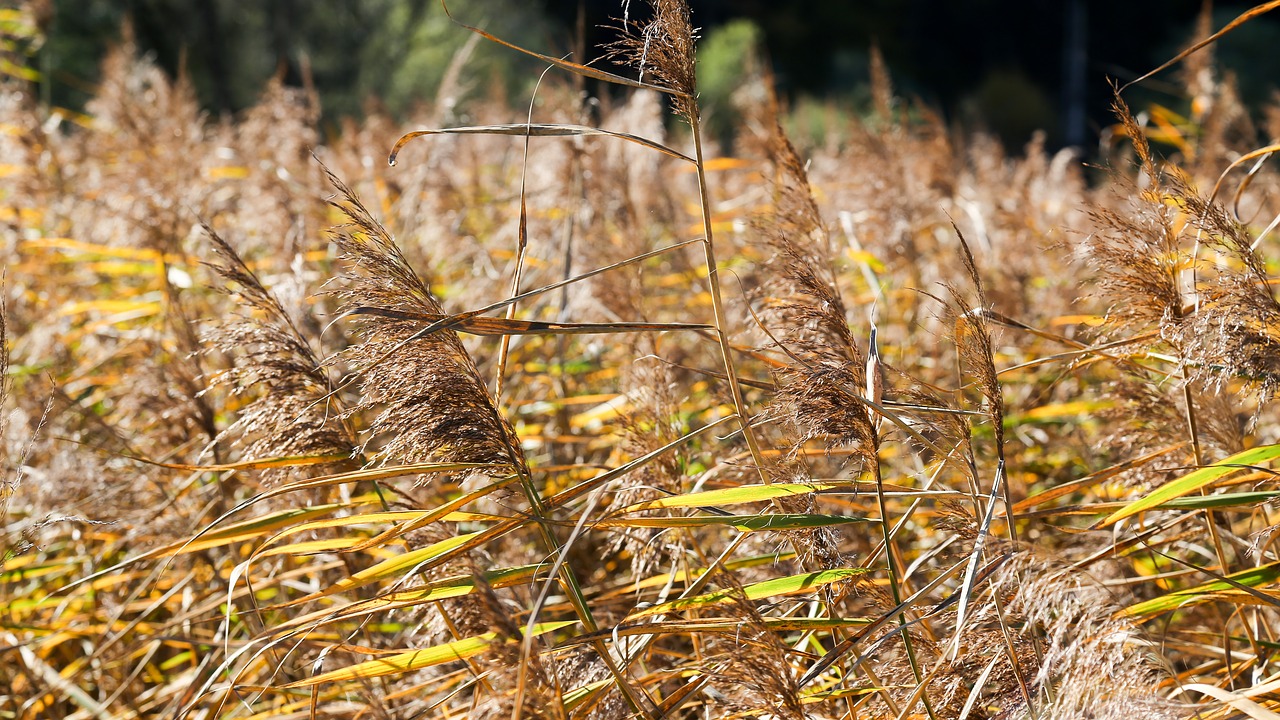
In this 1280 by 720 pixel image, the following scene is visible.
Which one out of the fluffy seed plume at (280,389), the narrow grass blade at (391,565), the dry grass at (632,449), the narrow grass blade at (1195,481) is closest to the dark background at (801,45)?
the dry grass at (632,449)

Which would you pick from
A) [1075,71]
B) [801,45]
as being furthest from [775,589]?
[1075,71]

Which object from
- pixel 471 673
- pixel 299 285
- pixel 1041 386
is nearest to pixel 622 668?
pixel 471 673

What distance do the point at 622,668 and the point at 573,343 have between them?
5.55 ft

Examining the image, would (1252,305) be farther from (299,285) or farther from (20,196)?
(20,196)

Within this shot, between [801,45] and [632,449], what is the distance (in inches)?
843

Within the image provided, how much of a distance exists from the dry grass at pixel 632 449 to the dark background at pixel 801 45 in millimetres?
7043

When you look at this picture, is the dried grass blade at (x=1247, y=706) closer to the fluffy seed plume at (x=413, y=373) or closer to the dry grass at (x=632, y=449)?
the dry grass at (x=632, y=449)

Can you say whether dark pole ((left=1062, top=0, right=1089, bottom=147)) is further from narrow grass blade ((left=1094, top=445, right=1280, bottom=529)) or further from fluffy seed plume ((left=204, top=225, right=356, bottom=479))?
fluffy seed plume ((left=204, top=225, right=356, bottom=479))

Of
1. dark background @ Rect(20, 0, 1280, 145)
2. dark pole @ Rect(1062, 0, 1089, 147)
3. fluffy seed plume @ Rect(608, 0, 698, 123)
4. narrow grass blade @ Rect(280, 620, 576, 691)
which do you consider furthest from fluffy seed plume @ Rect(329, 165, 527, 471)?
dark pole @ Rect(1062, 0, 1089, 147)

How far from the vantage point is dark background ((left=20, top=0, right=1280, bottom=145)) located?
49.3 ft

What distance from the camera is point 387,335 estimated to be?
3.79ft

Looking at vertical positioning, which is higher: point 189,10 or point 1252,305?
point 189,10

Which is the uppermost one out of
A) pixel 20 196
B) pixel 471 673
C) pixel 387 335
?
pixel 20 196

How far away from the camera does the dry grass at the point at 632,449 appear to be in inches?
46.4
